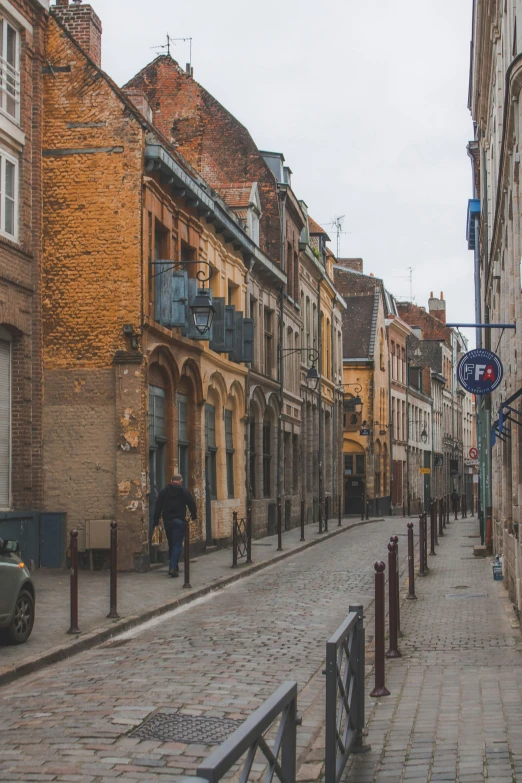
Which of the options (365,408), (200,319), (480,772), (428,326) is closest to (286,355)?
(200,319)

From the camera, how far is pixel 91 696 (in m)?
8.22

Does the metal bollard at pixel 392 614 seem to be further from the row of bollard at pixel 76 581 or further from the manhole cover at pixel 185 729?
the row of bollard at pixel 76 581

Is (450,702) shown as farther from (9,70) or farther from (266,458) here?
(266,458)

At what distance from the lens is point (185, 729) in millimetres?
7137

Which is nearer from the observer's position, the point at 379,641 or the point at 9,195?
the point at 379,641

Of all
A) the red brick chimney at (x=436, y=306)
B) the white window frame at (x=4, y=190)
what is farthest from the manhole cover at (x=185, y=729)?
the red brick chimney at (x=436, y=306)

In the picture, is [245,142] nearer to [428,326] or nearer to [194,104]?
[194,104]

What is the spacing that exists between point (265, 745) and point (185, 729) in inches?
144

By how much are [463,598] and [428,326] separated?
211 feet

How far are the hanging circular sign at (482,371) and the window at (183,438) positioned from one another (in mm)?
8637

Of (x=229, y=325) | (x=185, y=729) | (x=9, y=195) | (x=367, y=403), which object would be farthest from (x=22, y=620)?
(x=367, y=403)

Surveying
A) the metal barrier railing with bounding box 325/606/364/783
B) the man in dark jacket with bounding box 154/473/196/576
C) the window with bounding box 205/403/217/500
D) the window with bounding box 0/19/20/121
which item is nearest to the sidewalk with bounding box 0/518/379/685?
the man in dark jacket with bounding box 154/473/196/576

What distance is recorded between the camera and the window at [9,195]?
17781 mm

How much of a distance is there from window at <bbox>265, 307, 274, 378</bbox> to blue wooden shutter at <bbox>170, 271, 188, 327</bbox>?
12.0 m
